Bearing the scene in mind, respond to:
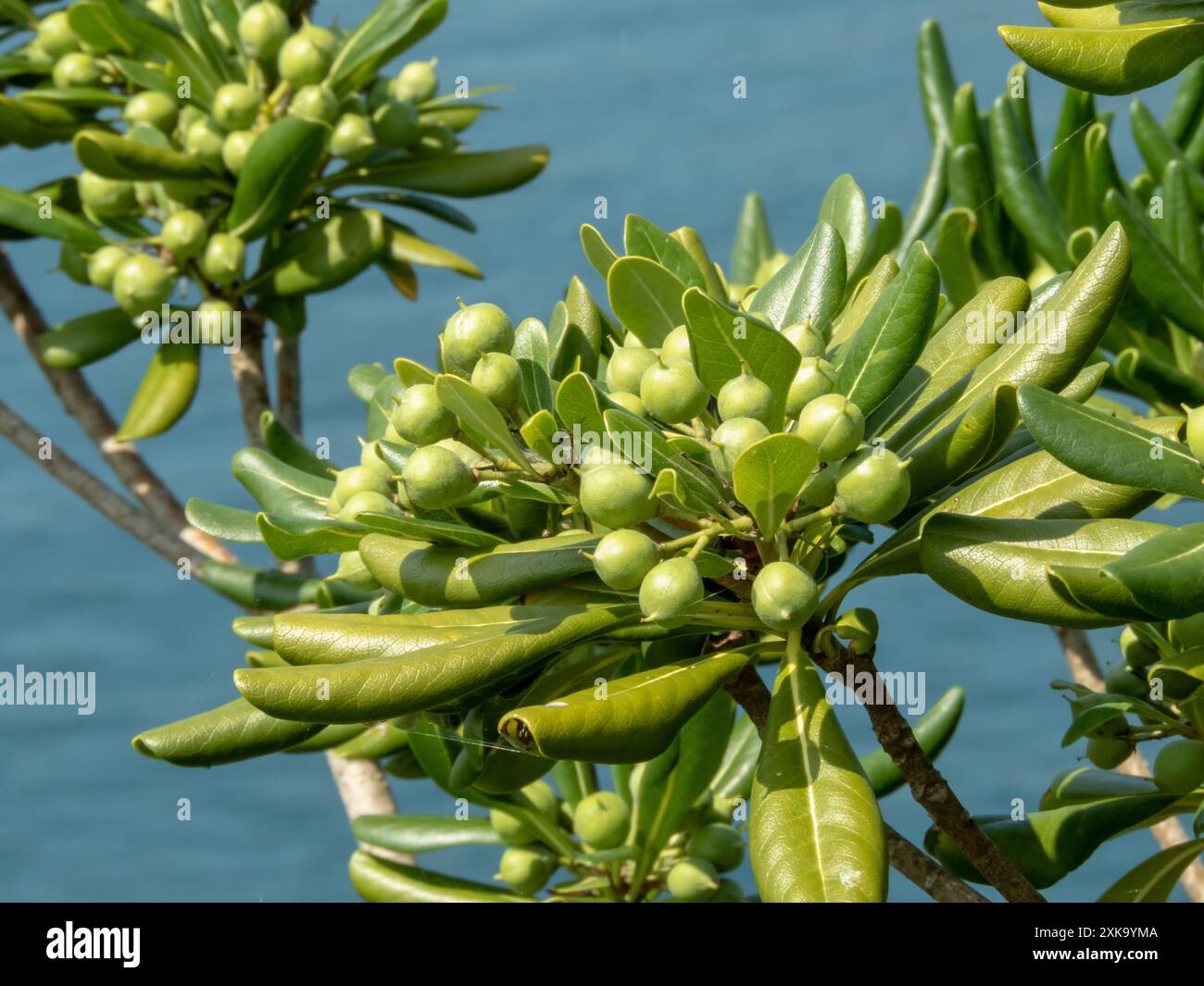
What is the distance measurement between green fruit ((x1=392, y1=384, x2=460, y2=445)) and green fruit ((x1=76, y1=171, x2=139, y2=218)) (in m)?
1.19

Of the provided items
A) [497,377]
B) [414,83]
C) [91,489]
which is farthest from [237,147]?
[497,377]

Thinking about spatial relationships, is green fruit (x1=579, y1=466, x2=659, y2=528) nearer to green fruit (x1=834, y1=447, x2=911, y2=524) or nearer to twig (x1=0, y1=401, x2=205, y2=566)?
green fruit (x1=834, y1=447, x2=911, y2=524)

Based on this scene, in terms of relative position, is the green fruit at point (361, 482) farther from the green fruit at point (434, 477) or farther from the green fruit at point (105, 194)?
the green fruit at point (105, 194)

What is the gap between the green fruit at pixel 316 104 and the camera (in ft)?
6.25

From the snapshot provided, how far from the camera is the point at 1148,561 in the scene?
32.1 inches

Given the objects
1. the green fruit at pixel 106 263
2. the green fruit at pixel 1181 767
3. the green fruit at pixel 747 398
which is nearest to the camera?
the green fruit at pixel 747 398

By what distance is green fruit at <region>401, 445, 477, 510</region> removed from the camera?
973 mm

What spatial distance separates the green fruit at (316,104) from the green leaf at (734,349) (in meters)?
1.06

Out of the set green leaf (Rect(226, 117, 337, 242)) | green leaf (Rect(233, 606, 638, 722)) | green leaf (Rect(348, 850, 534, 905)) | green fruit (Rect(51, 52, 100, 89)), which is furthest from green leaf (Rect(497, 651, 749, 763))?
green fruit (Rect(51, 52, 100, 89))

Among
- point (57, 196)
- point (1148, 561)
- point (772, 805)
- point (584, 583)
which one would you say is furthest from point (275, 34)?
point (1148, 561)

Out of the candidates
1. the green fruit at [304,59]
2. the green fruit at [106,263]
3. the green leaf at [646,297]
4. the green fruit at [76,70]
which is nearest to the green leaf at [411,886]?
the green leaf at [646,297]

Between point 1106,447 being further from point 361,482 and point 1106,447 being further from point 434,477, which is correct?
point 361,482
